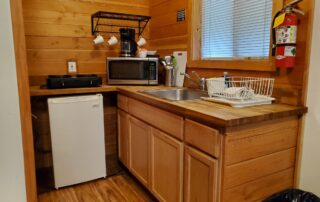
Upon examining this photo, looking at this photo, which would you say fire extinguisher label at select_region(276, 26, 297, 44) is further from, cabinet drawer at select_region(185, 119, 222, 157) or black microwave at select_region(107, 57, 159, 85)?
black microwave at select_region(107, 57, 159, 85)

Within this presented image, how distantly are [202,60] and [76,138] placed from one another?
1320mm

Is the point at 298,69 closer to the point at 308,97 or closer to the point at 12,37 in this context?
the point at 308,97

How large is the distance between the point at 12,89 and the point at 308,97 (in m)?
1.64

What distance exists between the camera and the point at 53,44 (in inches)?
99.9

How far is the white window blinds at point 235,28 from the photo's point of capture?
1.76 m

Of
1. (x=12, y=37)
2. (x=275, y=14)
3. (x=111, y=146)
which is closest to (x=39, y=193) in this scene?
(x=111, y=146)

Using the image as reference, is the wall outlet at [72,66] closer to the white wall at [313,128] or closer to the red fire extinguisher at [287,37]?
the red fire extinguisher at [287,37]

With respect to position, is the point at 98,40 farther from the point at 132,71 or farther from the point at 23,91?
the point at 23,91

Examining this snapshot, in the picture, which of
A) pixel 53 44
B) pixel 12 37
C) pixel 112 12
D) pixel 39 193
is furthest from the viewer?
pixel 112 12

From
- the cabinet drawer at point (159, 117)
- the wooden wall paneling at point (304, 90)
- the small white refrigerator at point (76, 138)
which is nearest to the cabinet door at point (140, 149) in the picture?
the cabinet drawer at point (159, 117)

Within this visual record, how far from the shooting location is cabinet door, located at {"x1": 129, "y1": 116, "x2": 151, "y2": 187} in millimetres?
2021

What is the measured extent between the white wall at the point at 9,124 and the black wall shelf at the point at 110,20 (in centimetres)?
137

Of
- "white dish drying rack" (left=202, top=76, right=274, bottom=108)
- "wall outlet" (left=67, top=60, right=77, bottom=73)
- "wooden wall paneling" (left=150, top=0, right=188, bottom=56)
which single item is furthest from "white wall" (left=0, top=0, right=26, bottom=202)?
"wooden wall paneling" (left=150, top=0, right=188, bottom=56)

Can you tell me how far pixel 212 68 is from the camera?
2.11 metres
